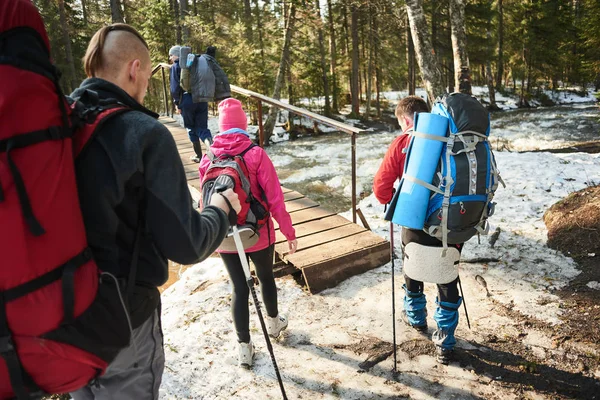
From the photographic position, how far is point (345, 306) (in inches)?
160

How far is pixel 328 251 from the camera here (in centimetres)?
457

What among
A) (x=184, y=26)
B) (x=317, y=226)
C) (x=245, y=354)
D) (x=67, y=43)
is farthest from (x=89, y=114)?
(x=67, y=43)

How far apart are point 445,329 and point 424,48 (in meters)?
6.99

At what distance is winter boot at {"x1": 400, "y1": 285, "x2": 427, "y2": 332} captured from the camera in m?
3.52

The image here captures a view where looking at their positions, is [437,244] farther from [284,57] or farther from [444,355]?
[284,57]

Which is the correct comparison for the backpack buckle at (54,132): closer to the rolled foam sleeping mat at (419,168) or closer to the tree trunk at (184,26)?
the rolled foam sleeping mat at (419,168)

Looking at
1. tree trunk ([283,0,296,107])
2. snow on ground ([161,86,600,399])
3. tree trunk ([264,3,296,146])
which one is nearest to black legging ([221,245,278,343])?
snow on ground ([161,86,600,399])

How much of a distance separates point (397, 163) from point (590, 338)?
2.18 meters

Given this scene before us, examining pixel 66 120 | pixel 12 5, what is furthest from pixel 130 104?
pixel 12 5

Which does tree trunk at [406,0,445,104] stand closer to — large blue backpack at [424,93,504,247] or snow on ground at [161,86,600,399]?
snow on ground at [161,86,600,399]

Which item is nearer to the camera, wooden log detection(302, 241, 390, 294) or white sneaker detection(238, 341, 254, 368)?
white sneaker detection(238, 341, 254, 368)

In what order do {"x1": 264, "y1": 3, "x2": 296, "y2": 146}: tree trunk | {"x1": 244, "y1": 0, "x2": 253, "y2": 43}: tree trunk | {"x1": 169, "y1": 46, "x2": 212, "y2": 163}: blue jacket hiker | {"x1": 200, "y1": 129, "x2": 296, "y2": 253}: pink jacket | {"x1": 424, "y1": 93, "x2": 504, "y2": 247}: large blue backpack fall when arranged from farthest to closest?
1. {"x1": 244, "y1": 0, "x2": 253, "y2": 43}: tree trunk
2. {"x1": 264, "y1": 3, "x2": 296, "y2": 146}: tree trunk
3. {"x1": 169, "y1": 46, "x2": 212, "y2": 163}: blue jacket hiker
4. {"x1": 200, "y1": 129, "x2": 296, "y2": 253}: pink jacket
5. {"x1": 424, "y1": 93, "x2": 504, "y2": 247}: large blue backpack

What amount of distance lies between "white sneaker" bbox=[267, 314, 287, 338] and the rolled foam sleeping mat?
1.36m

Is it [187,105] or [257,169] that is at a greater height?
[187,105]
